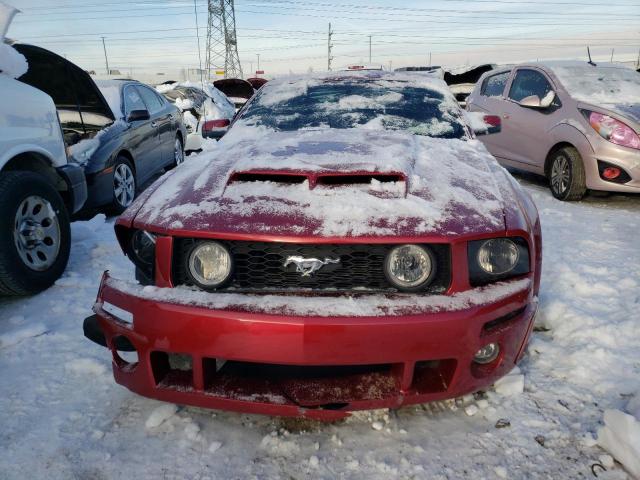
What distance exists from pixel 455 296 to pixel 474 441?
1.86 ft

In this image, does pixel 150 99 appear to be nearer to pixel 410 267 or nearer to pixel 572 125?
pixel 572 125

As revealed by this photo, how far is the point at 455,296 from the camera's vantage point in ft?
5.40

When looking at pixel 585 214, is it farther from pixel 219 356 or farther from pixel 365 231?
pixel 219 356

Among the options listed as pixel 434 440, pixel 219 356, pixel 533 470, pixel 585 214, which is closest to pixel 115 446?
pixel 219 356

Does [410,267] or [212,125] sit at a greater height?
[212,125]

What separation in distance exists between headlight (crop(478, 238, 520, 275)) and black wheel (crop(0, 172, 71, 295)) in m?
2.60

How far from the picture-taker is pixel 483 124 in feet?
10.8

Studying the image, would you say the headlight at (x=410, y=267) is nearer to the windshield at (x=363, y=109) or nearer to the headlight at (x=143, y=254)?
the headlight at (x=143, y=254)

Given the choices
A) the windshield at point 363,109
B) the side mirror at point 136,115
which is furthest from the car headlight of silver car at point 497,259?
the side mirror at point 136,115

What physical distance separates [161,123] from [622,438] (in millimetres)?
5972

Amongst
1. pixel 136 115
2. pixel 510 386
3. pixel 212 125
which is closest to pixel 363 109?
pixel 212 125

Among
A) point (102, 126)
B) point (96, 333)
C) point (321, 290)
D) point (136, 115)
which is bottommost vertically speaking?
point (96, 333)

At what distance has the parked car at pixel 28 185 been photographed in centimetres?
282

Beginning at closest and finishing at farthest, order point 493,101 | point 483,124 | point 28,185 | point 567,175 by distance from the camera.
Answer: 1. point 28,185
2. point 483,124
3. point 567,175
4. point 493,101
